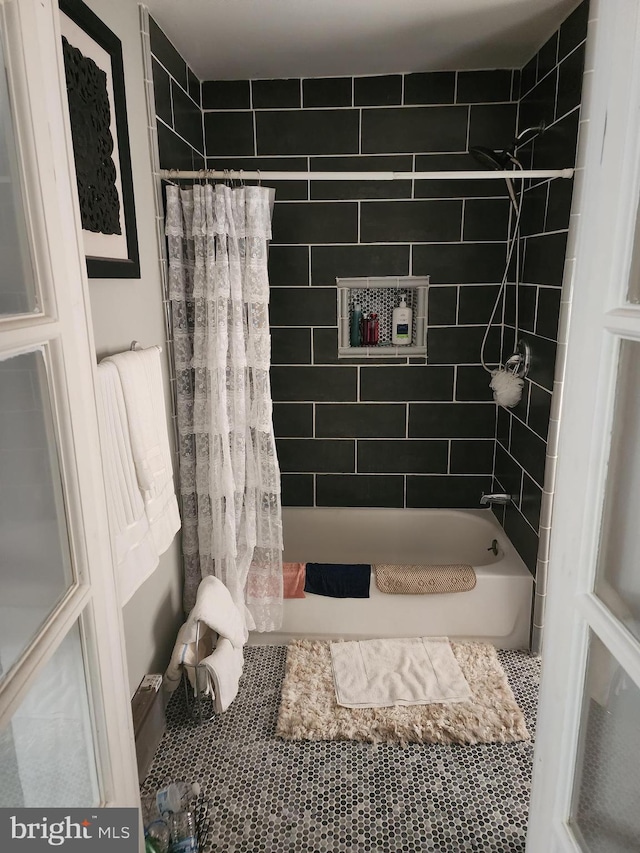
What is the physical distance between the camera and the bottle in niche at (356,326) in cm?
324

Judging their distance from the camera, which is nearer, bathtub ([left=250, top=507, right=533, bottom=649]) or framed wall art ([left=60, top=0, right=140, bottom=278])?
framed wall art ([left=60, top=0, right=140, bottom=278])

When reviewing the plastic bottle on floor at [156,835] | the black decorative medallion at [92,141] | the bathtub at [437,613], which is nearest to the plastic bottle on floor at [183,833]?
the plastic bottle on floor at [156,835]

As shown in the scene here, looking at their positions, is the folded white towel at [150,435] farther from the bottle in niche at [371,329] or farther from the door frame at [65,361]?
the bottle in niche at [371,329]

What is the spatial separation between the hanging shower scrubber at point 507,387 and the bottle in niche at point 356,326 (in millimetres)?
760

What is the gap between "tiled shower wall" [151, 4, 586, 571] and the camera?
2.84m

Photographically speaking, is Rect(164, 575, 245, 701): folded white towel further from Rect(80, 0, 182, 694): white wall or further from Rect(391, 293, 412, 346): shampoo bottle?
Rect(391, 293, 412, 346): shampoo bottle

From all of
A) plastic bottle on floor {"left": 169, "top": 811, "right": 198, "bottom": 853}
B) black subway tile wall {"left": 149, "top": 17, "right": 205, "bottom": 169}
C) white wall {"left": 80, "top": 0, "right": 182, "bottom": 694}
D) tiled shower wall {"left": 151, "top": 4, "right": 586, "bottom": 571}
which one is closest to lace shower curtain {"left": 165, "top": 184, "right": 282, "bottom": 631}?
white wall {"left": 80, "top": 0, "right": 182, "bottom": 694}

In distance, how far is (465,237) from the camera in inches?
121

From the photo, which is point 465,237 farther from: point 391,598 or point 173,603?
point 173,603

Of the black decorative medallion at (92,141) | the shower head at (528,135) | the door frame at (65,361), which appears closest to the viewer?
the door frame at (65,361)

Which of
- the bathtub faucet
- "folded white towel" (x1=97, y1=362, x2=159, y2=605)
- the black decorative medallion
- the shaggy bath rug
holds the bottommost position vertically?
the shaggy bath rug

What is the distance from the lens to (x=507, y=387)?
288 centimetres

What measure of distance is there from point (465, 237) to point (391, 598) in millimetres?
1845

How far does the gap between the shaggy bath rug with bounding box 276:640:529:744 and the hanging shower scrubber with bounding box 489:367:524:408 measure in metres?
1.22
